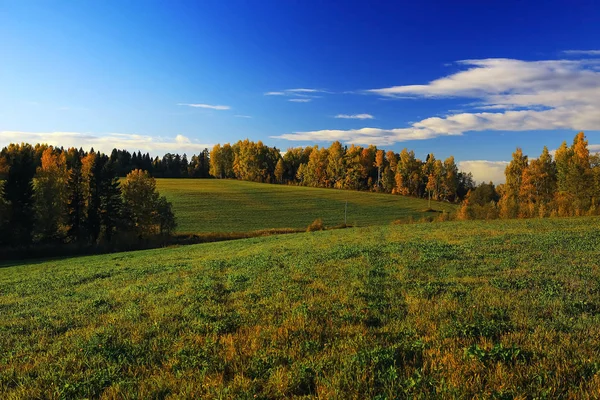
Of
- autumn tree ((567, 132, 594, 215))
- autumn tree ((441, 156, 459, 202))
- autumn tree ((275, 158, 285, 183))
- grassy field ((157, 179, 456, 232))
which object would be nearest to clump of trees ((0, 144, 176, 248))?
grassy field ((157, 179, 456, 232))

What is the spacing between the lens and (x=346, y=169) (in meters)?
138

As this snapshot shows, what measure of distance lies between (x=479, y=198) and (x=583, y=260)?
98.0 metres

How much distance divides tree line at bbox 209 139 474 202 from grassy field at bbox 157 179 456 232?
53.7 ft

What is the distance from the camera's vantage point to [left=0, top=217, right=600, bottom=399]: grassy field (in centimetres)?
544

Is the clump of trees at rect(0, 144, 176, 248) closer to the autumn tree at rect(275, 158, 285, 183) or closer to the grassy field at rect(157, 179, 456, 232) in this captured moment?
the grassy field at rect(157, 179, 456, 232)

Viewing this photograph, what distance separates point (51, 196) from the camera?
191 feet

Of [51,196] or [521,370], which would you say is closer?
[521,370]

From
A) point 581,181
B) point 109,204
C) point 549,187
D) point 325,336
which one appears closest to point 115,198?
point 109,204

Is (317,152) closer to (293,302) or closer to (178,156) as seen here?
(178,156)

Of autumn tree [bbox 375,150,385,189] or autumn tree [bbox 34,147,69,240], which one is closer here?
autumn tree [bbox 34,147,69,240]

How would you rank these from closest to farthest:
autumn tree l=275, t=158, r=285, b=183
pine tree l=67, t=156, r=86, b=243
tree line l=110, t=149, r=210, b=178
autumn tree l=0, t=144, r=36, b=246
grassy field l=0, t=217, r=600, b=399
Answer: grassy field l=0, t=217, r=600, b=399, autumn tree l=0, t=144, r=36, b=246, pine tree l=67, t=156, r=86, b=243, autumn tree l=275, t=158, r=285, b=183, tree line l=110, t=149, r=210, b=178

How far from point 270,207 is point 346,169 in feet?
171

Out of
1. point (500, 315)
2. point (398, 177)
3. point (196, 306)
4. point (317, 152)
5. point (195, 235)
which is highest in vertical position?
point (317, 152)

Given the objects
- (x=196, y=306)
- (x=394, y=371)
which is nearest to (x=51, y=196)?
(x=196, y=306)
